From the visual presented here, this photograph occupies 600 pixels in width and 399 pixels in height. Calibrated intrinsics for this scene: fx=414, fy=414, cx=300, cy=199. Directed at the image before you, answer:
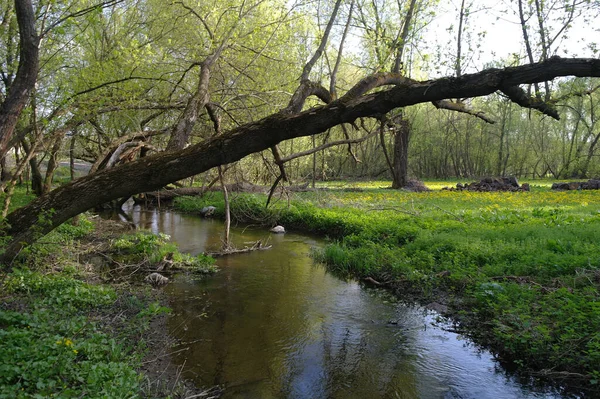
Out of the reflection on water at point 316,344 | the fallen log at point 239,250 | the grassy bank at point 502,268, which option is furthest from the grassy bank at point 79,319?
the grassy bank at point 502,268

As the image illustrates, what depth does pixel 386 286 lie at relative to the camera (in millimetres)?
8117

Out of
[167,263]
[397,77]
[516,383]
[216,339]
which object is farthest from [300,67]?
[516,383]

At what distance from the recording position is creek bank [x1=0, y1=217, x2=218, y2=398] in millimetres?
3314

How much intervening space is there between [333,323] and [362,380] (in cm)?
169

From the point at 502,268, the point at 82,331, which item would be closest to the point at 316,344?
the point at 82,331

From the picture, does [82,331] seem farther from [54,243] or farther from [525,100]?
[525,100]

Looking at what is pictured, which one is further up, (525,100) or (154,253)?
(525,100)

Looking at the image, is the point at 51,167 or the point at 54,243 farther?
the point at 51,167

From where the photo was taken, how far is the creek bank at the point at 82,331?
3.31 meters

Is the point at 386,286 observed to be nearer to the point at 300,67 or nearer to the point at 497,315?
the point at 497,315

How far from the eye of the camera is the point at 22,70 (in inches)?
201

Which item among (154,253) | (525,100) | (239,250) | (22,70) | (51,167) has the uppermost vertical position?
(22,70)

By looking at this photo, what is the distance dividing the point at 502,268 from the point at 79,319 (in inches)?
253

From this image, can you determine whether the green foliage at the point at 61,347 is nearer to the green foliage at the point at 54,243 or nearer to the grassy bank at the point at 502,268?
the green foliage at the point at 54,243
